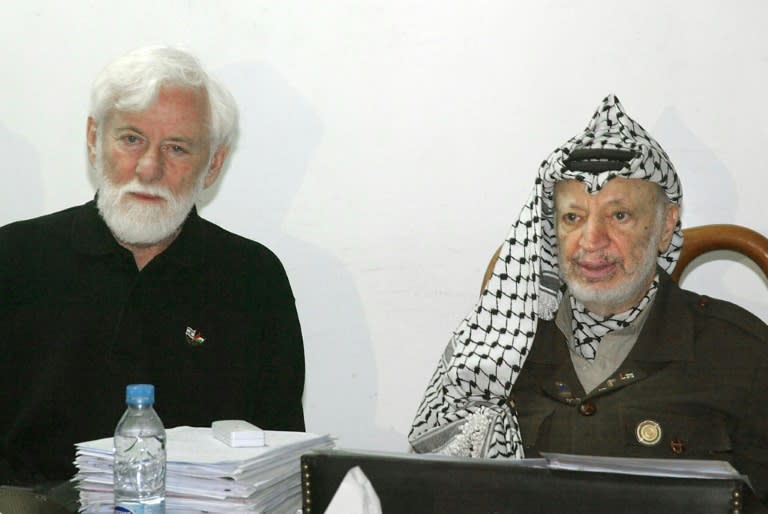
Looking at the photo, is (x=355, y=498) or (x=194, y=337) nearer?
(x=355, y=498)

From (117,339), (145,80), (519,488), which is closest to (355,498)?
(519,488)

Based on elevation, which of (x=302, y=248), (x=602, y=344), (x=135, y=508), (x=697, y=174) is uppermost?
(x=697, y=174)

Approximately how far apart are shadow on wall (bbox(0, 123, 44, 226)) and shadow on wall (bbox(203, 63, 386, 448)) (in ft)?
2.08

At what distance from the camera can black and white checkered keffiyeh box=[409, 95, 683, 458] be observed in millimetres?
2416

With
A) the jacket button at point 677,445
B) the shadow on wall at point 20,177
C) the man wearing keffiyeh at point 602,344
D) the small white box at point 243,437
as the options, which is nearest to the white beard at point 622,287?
the man wearing keffiyeh at point 602,344

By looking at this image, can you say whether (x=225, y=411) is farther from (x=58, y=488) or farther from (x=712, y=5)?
(x=712, y=5)

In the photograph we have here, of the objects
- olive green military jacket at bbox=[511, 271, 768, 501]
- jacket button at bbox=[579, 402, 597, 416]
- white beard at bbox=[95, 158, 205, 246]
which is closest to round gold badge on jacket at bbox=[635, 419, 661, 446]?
olive green military jacket at bbox=[511, 271, 768, 501]

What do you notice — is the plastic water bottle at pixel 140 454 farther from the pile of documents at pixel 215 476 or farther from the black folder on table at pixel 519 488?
the black folder on table at pixel 519 488

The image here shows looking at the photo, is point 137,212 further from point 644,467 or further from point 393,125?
point 644,467

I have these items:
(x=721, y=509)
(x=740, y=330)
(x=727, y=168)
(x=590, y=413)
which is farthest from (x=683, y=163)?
(x=721, y=509)

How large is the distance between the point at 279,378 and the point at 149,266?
1.56ft

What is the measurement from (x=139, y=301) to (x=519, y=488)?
1.58 metres

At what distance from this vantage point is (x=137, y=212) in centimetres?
276

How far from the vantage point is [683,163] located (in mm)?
2998
